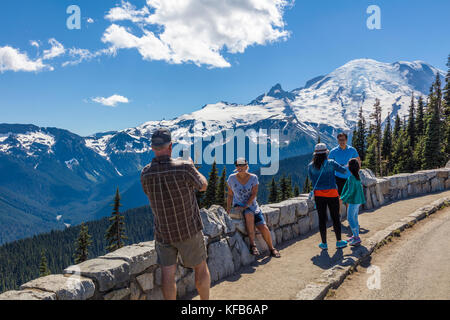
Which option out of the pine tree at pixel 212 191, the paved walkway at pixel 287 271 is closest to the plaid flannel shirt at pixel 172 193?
the paved walkway at pixel 287 271

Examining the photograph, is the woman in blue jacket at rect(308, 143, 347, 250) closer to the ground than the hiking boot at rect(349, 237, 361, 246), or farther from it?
→ farther from it

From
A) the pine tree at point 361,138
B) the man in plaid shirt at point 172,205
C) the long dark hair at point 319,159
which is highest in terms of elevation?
the pine tree at point 361,138

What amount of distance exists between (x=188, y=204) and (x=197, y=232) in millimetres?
379

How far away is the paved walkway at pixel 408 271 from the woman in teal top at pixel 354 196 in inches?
21.1

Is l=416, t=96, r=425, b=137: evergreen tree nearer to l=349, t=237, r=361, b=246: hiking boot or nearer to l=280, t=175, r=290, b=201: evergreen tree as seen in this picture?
l=280, t=175, r=290, b=201: evergreen tree

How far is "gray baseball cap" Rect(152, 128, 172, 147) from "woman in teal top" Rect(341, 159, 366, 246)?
439 cm

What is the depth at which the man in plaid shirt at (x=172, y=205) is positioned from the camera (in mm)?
3479

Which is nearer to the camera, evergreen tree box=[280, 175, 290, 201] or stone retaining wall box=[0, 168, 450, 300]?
stone retaining wall box=[0, 168, 450, 300]

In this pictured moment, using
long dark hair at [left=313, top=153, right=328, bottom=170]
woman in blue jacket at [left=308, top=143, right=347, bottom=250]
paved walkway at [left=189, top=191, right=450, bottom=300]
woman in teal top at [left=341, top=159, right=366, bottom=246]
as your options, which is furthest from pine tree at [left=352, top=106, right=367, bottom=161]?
long dark hair at [left=313, top=153, right=328, bottom=170]

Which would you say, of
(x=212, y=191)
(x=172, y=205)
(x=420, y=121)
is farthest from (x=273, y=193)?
(x=172, y=205)

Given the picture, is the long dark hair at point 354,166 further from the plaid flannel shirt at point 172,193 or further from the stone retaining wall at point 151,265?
the plaid flannel shirt at point 172,193

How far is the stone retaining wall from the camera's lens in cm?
340

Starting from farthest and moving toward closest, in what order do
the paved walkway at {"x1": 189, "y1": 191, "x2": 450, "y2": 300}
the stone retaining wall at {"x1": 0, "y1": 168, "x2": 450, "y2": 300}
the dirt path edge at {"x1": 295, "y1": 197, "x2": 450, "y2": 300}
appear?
the paved walkway at {"x1": 189, "y1": 191, "x2": 450, "y2": 300}
the dirt path edge at {"x1": 295, "y1": 197, "x2": 450, "y2": 300}
the stone retaining wall at {"x1": 0, "y1": 168, "x2": 450, "y2": 300}
